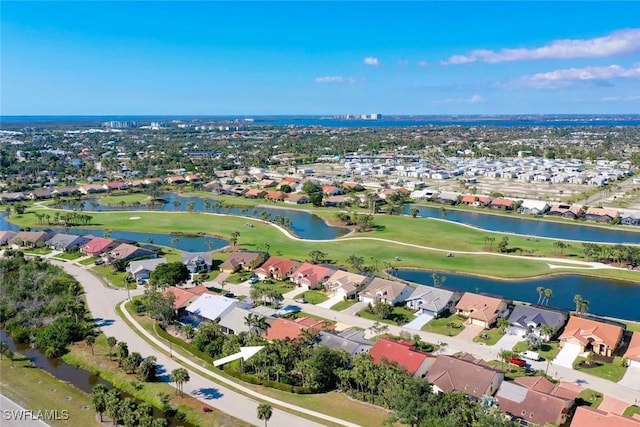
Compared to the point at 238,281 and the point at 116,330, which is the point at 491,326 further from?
the point at 116,330

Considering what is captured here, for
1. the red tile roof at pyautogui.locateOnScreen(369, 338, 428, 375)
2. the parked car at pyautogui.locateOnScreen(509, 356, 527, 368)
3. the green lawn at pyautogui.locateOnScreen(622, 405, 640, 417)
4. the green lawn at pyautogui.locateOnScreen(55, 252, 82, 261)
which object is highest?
the red tile roof at pyautogui.locateOnScreen(369, 338, 428, 375)

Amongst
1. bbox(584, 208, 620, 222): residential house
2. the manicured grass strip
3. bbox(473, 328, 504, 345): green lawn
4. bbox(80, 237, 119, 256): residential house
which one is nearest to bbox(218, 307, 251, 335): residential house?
the manicured grass strip

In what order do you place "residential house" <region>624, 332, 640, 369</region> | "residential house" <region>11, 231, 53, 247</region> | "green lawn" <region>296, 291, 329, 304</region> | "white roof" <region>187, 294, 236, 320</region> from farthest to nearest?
1. "residential house" <region>11, 231, 53, 247</region>
2. "green lawn" <region>296, 291, 329, 304</region>
3. "white roof" <region>187, 294, 236, 320</region>
4. "residential house" <region>624, 332, 640, 369</region>

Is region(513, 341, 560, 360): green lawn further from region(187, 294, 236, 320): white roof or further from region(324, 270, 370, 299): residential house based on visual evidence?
region(187, 294, 236, 320): white roof

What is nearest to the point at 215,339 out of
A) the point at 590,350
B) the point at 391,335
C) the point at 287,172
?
the point at 391,335

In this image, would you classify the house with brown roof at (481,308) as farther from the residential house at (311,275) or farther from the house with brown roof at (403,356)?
the residential house at (311,275)

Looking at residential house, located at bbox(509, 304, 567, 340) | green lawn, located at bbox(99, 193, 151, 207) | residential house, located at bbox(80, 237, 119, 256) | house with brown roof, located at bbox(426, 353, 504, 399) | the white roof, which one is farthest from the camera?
green lawn, located at bbox(99, 193, 151, 207)

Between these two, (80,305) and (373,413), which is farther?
(80,305)
